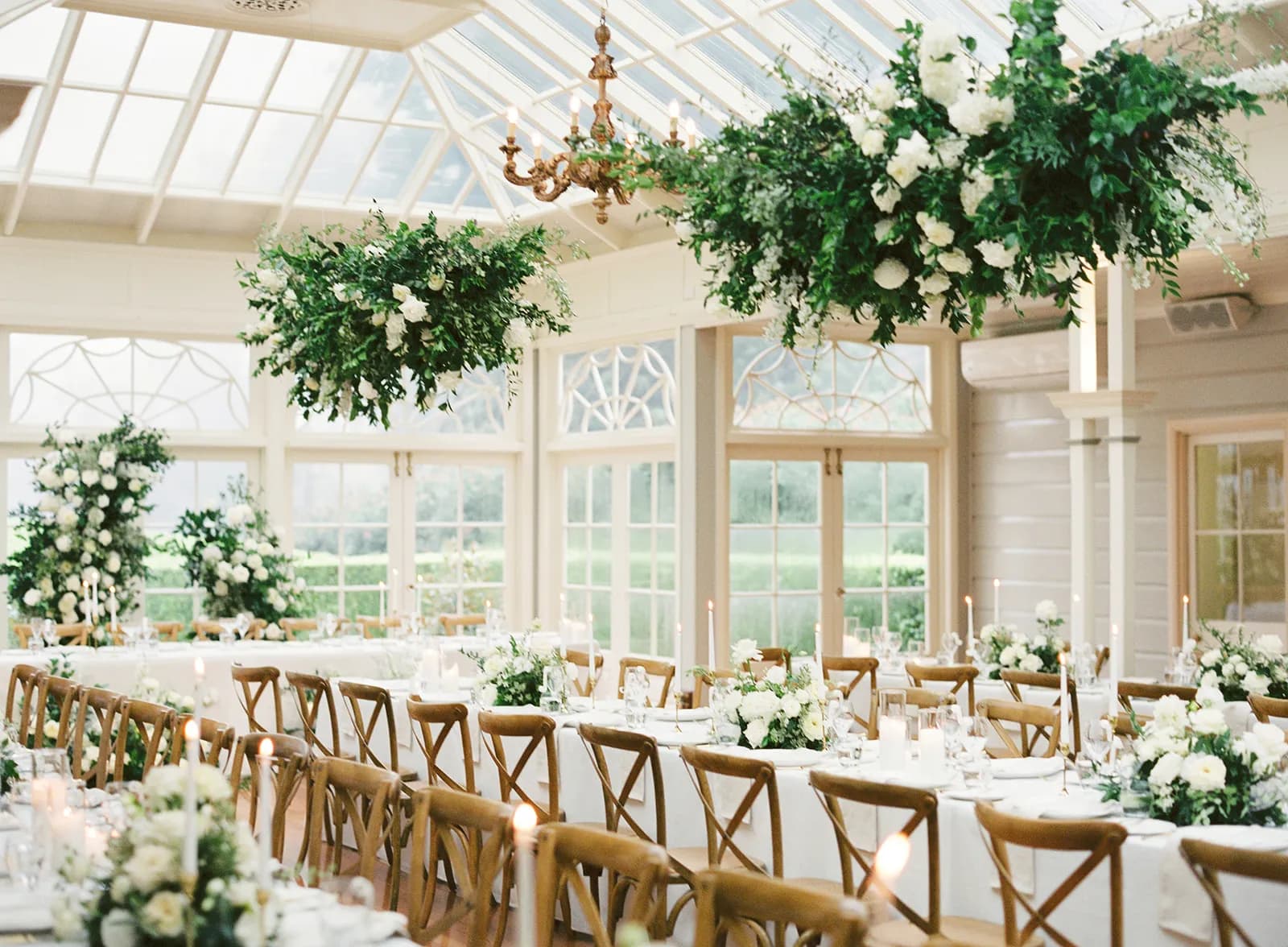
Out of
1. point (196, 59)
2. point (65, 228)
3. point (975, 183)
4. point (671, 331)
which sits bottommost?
point (975, 183)

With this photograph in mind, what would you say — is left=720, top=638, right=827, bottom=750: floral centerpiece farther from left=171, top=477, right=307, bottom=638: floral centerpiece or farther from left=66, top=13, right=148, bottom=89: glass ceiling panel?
left=66, top=13, right=148, bottom=89: glass ceiling panel

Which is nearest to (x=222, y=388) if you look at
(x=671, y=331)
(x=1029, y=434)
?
(x=671, y=331)

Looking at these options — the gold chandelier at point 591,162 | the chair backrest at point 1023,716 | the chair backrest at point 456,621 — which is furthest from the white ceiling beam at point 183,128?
the chair backrest at point 1023,716

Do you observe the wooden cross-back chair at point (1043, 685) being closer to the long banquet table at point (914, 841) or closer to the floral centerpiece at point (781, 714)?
the long banquet table at point (914, 841)

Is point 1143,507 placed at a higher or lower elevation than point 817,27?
lower

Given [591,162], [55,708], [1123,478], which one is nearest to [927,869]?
[591,162]

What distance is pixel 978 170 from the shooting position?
360cm

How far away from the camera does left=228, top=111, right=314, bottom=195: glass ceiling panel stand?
1030cm

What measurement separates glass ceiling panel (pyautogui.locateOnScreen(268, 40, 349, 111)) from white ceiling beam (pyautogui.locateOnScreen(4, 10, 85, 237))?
1.34m

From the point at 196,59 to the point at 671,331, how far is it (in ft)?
11.9

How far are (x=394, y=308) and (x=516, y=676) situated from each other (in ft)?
6.08

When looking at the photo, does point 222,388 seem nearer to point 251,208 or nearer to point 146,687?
point 251,208

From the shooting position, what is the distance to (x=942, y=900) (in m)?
4.49

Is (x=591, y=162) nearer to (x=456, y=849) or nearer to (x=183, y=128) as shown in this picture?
(x=456, y=849)
